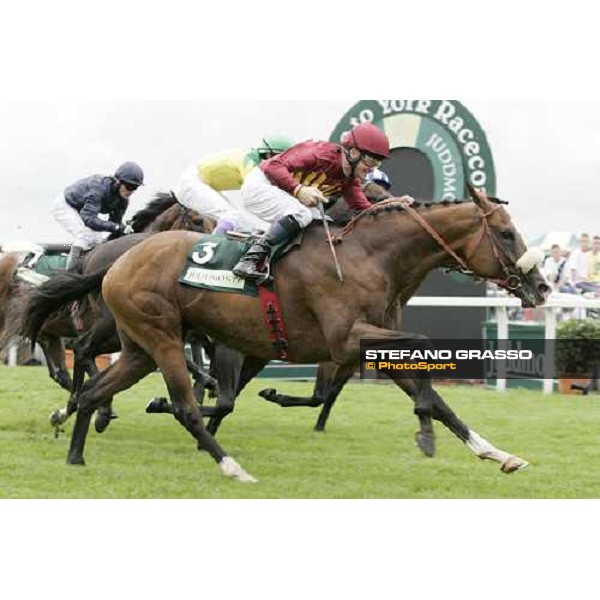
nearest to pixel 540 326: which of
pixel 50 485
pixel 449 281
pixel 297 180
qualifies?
pixel 449 281

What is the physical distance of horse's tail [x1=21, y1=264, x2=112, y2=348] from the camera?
6586 millimetres

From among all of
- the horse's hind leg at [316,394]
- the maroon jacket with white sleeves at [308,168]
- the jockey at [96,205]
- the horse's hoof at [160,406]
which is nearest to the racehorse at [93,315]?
the jockey at [96,205]

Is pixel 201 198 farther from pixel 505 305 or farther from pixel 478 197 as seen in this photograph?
pixel 505 305

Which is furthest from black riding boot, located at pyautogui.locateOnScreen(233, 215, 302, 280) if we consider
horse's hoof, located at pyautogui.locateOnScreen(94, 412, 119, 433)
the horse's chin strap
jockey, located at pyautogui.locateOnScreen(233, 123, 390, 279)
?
horse's hoof, located at pyautogui.locateOnScreen(94, 412, 119, 433)

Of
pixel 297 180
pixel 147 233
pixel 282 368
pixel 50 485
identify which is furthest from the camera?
pixel 282 368

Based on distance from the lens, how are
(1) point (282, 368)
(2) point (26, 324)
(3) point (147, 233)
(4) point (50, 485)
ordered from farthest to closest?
(1) point (282, 368) < (3) point (147, 233) < (2) point (26, 324) < (4) point (50, 485)

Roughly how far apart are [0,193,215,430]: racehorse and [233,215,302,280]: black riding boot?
1.58m

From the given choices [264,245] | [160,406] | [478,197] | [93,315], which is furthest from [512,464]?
[93,315]

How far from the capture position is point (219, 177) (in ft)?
23.5

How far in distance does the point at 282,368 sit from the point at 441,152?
108 inches

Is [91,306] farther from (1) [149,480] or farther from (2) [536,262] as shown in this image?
(2) [536,262]

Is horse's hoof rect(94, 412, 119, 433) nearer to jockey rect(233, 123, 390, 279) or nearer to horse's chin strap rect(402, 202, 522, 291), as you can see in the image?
jockey rect(233, 123, 390, 279)

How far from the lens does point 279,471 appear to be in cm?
607

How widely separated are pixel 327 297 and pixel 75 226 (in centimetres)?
323
